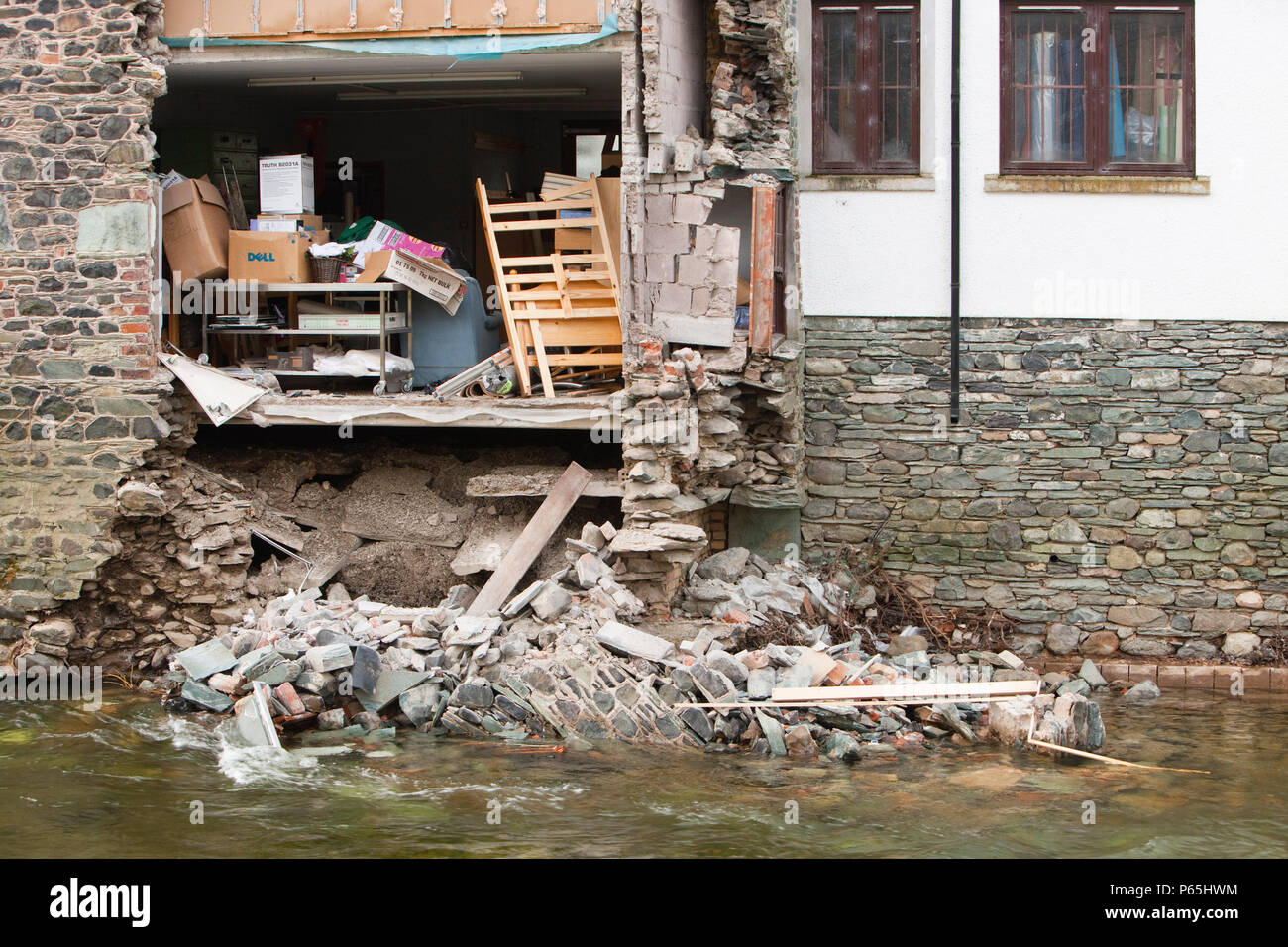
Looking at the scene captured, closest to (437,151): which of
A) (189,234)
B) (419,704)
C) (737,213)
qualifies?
(189,234)

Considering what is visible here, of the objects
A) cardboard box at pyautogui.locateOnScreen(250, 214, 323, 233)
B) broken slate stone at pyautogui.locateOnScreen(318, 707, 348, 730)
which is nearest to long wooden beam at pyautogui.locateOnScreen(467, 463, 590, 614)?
broken slate stone at pyautogui.locateOnScreen(318, 707, 348, 730)

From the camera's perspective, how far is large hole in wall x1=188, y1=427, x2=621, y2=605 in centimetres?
1247

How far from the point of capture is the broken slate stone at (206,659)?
11016 millimetres

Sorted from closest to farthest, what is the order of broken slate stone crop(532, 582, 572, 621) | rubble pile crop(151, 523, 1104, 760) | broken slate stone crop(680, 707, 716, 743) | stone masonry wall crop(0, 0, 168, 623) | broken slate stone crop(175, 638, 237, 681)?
1. broken slate stone crop(680, 707, 716, 743)
2. rubble pile crop(151, 523, 1104, 760)
3. broken slate stone crop(175, 638, 237, 681)
4. broken slate stone crop(532, 582, 572, 621)
5. stone masonry wall crop(0, 0, 168, 623)

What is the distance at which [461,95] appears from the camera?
1429 centimetres

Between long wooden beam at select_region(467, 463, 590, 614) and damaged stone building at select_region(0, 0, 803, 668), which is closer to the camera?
damaged stone building at select_region(0, 0, 803, 668)

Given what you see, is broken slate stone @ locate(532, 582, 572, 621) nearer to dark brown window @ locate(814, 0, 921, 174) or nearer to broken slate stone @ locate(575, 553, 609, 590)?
broken slate stone @ locate(575, 553, 609, 590)

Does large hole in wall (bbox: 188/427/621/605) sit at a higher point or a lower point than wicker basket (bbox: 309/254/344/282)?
lower

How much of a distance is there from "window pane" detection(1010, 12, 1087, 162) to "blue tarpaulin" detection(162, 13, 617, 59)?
3847 mm

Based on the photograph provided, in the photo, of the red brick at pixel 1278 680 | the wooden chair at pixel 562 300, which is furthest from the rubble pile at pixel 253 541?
the red brick at pixel 1278 680

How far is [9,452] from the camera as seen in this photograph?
12.1 m

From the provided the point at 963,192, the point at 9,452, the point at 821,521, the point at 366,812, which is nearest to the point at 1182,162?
the point at 963,192

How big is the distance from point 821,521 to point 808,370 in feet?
4.56

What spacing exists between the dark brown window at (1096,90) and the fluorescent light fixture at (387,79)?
4.47 meters
